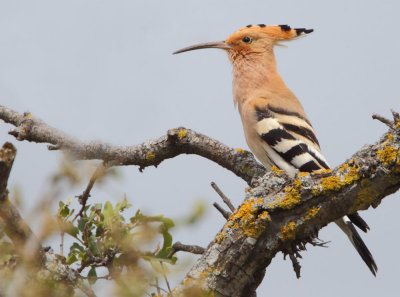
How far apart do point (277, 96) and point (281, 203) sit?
1689mm

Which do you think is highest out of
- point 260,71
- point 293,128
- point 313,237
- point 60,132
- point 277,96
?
point 260,71

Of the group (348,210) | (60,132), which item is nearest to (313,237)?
(348,210)

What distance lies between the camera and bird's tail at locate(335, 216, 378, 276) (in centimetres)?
251

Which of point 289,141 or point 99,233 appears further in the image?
point 289,141

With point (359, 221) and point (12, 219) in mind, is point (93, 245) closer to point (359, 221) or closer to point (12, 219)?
point (12, 219)

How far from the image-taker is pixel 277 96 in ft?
11.0

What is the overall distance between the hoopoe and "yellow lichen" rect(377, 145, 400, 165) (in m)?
0.54

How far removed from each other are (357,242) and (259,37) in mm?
1646

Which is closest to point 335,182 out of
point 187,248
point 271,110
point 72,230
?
point 187,248

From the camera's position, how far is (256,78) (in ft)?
11.6

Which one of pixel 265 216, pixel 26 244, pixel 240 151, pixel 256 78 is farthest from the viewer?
pixel 256 78

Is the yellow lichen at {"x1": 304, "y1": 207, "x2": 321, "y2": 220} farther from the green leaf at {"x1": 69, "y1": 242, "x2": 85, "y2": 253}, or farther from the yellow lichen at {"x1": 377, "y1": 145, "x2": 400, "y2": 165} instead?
the green leaf at {"x1": 69, "y1": 242, "x2": 85, "y2": 253}

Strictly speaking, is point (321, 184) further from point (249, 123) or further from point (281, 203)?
point (249, 123)

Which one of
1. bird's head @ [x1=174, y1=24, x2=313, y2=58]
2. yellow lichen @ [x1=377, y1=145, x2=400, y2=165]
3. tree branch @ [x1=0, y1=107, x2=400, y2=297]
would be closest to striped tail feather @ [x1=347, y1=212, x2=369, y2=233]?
tree branch @ [x1=0, y1=107, x2=400, y2=297]
